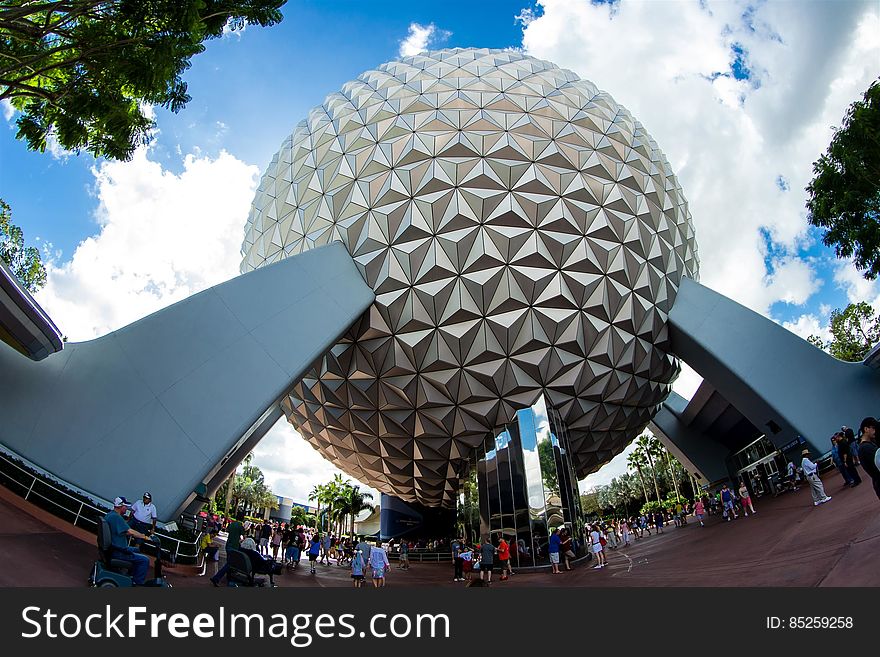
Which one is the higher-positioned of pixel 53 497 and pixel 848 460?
pixel 53 497

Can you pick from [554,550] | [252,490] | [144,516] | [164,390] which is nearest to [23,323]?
[164,390]

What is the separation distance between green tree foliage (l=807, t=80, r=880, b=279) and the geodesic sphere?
5022 mm

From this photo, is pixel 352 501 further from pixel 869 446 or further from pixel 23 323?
pixel 869 446

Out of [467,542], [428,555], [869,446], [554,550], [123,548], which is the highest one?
[869,446]

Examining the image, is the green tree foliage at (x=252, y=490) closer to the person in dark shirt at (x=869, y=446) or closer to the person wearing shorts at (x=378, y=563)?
the person wearing shorts at (x=378, y=563)

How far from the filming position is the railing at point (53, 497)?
28.4ft

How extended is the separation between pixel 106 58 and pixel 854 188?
23204 millimetres

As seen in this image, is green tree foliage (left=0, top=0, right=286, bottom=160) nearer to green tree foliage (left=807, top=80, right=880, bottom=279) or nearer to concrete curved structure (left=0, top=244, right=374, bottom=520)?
concrete curved structure (left=0, top=244, right=374, bottom=520)

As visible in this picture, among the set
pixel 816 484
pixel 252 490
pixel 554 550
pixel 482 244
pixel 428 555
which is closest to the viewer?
pixel 816 484

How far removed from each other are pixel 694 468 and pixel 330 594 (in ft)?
102

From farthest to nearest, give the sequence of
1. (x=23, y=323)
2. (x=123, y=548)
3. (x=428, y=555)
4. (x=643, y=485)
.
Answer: (x=643, y=485) → (x=428, y=555) → (x=23, y=323) → (x=123, y=548)

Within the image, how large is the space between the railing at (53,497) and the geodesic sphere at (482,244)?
6.71 metres

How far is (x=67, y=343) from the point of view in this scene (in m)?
10.4

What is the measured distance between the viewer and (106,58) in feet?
30.7
